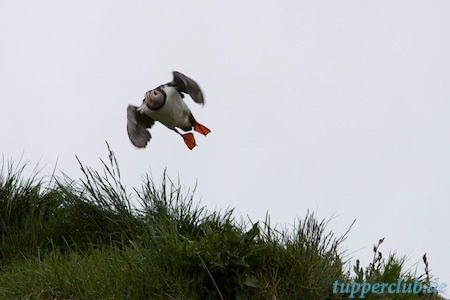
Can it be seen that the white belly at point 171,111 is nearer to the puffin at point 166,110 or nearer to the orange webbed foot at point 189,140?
the puffin at point 166,110

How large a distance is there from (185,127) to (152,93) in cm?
69

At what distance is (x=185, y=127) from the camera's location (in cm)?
740

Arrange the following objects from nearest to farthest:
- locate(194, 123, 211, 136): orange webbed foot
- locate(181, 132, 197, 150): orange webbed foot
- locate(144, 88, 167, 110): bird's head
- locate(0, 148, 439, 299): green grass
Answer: locate(0, 148, 439, 299): green grass → locate(144, 88, 167, 110): bird's head → locate(181, 132, 197, 150): orange webbed foot → locate(194, 123, 211, 136): orange webbed foot

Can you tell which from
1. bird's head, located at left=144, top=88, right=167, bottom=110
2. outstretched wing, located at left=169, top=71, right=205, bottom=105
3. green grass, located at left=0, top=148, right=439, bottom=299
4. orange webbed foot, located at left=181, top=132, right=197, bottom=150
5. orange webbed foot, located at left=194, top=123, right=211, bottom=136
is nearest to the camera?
green grass, located at left=0, top=148, right=439, bottom=299

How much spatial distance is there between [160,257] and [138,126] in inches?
88.7

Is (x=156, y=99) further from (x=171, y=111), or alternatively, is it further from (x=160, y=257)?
(x=160, y=257)

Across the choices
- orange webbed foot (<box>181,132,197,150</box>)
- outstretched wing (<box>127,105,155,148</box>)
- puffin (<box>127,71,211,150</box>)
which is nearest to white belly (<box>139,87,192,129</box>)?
puffin (<box>127,71,211,150</box>)

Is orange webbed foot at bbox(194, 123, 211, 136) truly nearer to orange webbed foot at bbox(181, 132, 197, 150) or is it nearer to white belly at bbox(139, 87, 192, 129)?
orange webbed foot at bbox(181, 132, 197, 150)

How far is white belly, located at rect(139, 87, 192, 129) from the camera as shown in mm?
6852

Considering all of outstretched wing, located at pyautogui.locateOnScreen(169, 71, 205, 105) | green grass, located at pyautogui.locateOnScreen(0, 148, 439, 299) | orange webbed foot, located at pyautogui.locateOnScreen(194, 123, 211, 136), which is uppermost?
outstretched wing, located at pyautogui.locateOnScreen(169, 71, 205, 105)

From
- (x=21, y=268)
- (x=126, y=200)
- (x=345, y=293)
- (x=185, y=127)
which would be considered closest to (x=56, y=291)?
(x=21, y=268)

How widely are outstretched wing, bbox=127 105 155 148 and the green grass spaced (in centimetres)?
50

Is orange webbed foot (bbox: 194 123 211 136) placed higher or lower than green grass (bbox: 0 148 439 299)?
higher

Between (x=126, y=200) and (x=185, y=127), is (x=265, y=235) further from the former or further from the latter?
(x=185, y=127)
